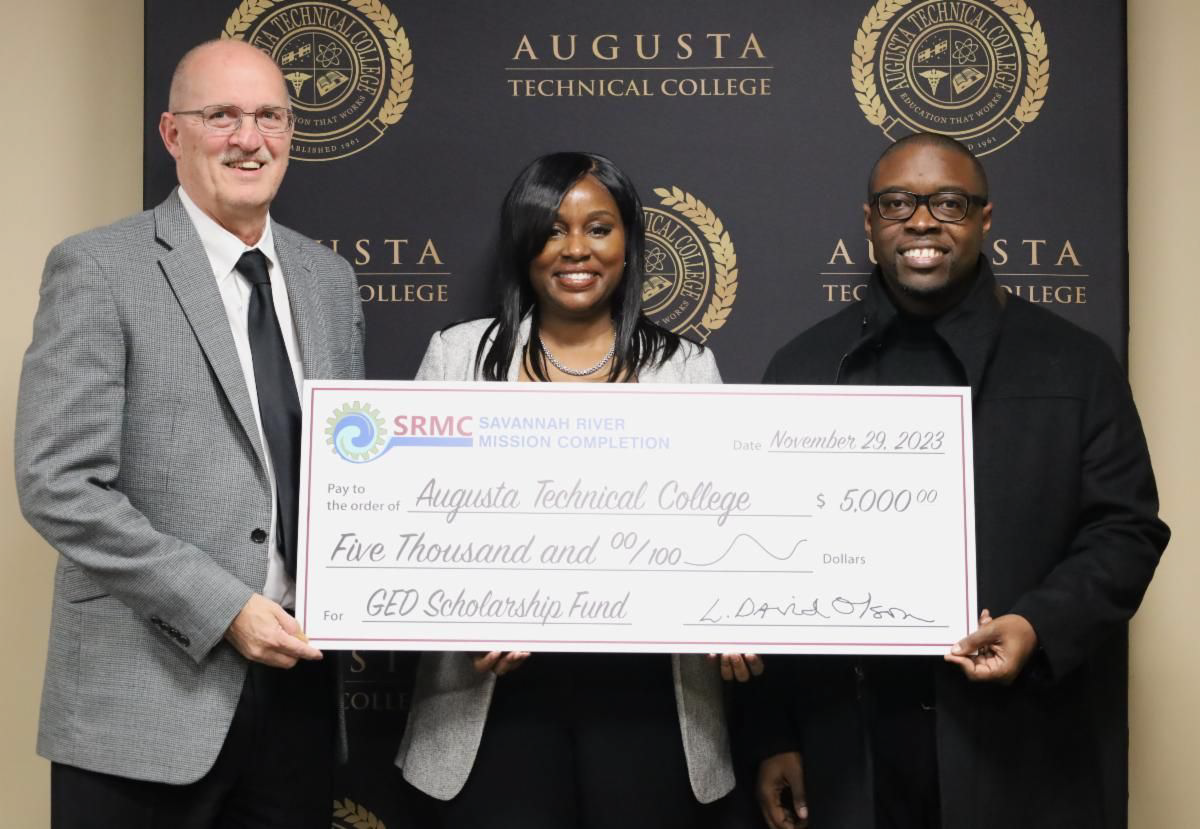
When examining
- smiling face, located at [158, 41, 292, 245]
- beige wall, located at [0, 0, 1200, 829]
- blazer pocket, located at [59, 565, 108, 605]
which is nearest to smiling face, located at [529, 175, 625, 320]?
smiling face, located at [158, 41, 292, 245]

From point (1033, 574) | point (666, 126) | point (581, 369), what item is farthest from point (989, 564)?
point (666, 126)

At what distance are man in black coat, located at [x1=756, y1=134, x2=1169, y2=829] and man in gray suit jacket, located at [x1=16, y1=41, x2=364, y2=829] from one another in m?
0.92

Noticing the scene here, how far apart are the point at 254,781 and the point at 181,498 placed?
497mm

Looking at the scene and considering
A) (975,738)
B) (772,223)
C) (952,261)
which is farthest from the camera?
(772,223)

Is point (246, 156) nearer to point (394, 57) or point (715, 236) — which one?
point (394, 57)

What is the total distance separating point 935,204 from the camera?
6.77 ft

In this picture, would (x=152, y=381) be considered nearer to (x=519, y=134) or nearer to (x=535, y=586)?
(x=535, y=586)

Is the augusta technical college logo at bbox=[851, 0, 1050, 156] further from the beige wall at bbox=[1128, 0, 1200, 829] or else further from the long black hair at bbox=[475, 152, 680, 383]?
the long black hair at bbox=[475, 152, 680, 383]

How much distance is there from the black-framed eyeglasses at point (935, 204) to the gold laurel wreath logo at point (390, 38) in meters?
1.14

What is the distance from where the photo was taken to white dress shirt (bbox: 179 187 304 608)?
192 centimetres

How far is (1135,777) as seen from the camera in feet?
8.45

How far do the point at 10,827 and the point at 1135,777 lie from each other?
2601 mm

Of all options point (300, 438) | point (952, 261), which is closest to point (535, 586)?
point (300, 438)

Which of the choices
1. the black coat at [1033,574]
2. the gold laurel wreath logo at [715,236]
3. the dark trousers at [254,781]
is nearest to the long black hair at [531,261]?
the gold laurel wreath logo at [715,236]
